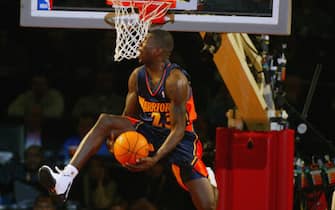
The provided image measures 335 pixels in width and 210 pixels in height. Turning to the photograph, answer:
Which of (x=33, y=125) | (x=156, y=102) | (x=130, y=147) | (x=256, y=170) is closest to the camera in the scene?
(x=130, y=147)

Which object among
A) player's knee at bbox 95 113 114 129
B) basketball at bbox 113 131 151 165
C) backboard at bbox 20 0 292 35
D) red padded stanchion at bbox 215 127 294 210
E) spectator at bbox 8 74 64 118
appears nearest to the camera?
basketball at bbox 113 131 151 165

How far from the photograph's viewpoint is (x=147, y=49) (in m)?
8.04

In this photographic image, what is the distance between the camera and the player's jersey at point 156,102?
8070mm

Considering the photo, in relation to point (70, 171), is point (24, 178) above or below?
below

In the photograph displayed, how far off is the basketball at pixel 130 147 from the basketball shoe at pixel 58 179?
1.43 ft

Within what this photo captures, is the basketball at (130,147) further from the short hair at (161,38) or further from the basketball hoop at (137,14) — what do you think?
the short hair at (161,38)

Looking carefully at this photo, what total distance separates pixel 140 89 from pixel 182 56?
11.4 feet

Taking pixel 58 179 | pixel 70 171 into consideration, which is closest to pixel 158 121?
pixel 70 171

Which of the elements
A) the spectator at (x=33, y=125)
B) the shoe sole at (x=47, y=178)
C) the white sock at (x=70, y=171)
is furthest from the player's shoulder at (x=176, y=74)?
the spectator at (x=33, y=125)

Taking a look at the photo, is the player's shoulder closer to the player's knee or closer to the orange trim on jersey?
the orange trim on jersey

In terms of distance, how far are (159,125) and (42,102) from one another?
11.8 ft

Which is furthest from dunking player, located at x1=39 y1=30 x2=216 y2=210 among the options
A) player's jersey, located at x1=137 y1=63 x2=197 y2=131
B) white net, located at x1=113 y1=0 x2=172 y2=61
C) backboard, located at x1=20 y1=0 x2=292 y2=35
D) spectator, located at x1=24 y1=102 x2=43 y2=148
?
spectator, located at x1=24 y1=102 x2=43 y2=148

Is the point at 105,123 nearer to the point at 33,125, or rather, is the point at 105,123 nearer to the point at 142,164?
the point at 142,164

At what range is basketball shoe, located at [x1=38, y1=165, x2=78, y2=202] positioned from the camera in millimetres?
7961
